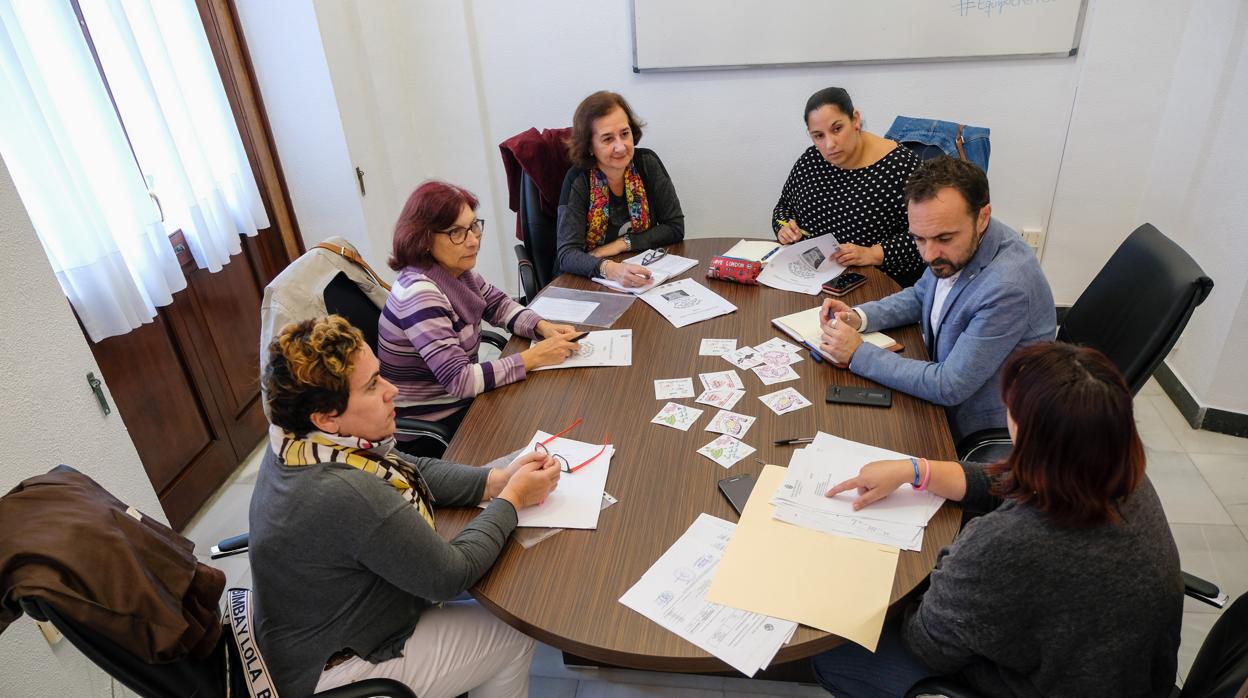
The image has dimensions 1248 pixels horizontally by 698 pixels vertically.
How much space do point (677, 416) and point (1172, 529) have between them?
6.53 ft

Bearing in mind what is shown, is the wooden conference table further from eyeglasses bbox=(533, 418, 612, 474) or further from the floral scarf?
the floral scarf

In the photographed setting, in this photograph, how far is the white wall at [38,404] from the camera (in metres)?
1.64

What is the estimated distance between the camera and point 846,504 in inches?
58.4

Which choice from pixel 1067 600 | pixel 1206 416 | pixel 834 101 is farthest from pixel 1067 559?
pixel 1206 416

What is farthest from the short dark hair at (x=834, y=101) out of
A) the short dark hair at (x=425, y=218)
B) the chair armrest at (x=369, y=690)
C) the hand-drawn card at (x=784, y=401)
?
the chair armrest at (x=369, y=690)

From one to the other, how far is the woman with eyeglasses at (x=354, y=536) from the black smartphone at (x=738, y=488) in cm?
36

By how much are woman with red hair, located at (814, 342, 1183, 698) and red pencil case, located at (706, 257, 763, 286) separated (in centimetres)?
131

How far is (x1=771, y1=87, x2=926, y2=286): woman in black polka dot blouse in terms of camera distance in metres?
2.57

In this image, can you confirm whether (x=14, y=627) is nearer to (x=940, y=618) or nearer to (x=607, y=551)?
(x=607, y=551)

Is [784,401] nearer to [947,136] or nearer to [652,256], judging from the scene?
[652,256]

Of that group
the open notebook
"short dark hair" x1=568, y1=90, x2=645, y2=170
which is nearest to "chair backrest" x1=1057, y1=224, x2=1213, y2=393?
the open notebook

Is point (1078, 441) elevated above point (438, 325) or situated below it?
above

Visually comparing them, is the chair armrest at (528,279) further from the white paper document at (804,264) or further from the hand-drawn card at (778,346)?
the hand-drawn card at (778,346)

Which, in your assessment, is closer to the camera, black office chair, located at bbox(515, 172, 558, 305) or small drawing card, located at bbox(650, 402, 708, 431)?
small drawing card, located at bbox(650, 402, 708, 431)
